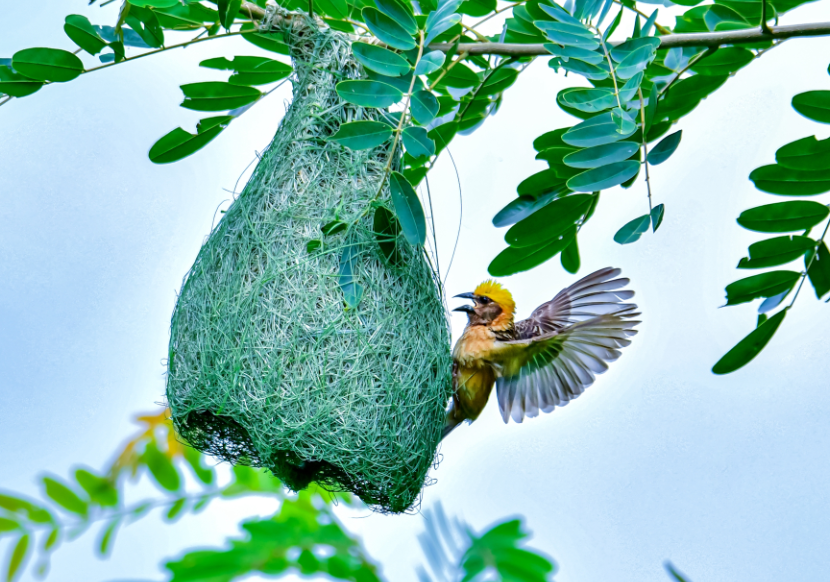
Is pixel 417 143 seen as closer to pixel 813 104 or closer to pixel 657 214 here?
pixel 657 214

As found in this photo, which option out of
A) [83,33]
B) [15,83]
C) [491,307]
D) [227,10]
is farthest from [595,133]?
[15,83]

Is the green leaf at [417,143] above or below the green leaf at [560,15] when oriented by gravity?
below

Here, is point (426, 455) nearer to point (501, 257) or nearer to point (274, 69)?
point (501, 257)

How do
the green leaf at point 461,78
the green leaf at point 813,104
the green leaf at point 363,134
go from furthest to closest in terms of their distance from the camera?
1. the green leaf at point 461,78
2. the green leaf at point 813,104
3. the green leaf at point 363,134

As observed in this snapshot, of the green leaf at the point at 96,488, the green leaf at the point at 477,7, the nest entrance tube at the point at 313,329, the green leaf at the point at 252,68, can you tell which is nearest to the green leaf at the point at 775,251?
the nest entrance tube at the point at 313,329

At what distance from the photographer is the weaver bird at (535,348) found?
5.20ft

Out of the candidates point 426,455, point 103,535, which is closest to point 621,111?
point 426,455

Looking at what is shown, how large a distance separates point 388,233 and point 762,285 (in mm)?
695

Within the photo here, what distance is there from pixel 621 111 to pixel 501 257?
40cm

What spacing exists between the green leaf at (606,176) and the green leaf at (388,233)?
0.97 ft

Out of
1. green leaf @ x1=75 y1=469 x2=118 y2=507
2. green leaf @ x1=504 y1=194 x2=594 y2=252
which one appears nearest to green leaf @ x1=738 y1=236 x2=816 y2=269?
green leaf @ x1=504 y1=194 x2=594 y2=252

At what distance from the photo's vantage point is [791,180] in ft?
4.70

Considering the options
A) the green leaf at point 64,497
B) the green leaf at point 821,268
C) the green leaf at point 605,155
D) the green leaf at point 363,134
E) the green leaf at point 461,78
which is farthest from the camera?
the green leaf at point 64,497

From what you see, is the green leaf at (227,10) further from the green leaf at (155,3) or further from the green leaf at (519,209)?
the green leaf at (519,209)
